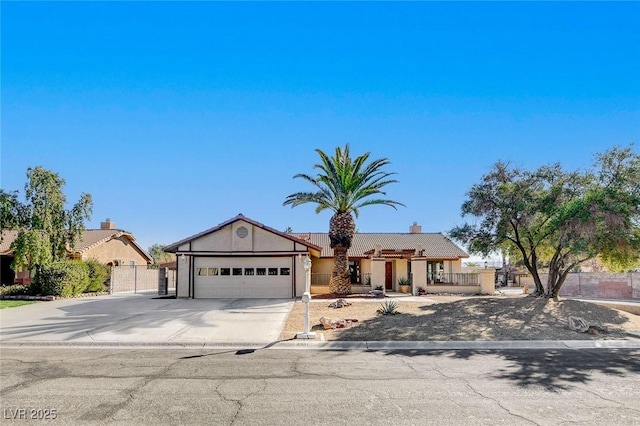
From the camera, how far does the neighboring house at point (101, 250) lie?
1297 inches

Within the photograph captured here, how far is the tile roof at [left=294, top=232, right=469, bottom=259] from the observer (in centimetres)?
3503

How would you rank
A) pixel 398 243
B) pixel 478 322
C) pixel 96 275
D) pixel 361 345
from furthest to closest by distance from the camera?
1. pixel 398 243
2. pixel 96 275
3. pixel 478 322
4. pixel 361 345

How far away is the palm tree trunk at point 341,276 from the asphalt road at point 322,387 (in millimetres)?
14932

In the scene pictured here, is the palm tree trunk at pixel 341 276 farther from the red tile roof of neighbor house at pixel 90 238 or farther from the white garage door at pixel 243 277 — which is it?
the red tile roof of neighbor house at pixel 90 238

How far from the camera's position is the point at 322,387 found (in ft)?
26.2

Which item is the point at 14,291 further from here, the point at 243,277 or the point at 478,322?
the point at 478,322

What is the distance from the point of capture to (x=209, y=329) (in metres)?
14.5

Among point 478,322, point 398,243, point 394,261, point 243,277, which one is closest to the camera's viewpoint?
point 478,322

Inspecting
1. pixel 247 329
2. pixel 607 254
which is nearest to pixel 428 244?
pixel 607 254

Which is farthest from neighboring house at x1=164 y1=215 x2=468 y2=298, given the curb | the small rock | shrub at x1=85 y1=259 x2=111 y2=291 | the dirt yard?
the curb

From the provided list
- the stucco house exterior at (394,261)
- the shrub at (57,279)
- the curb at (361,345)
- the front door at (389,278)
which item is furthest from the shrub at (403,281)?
the shrub at (57,279)

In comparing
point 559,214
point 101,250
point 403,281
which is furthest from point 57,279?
point 559,214

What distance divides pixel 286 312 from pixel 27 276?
85.3ft

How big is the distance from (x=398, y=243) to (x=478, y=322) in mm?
24250
